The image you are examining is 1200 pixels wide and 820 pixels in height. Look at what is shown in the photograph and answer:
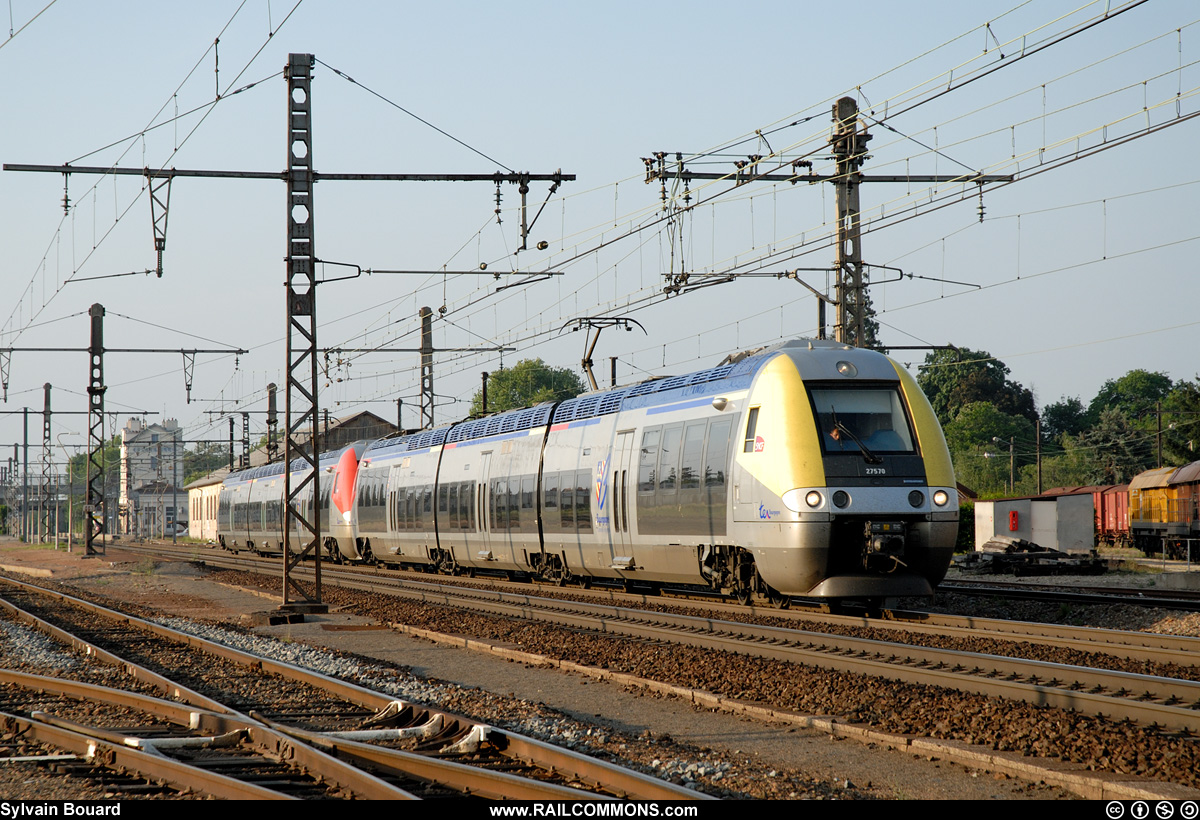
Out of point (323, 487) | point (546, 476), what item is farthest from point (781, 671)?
point (323, 487)

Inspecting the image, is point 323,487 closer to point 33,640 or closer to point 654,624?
point 33,640

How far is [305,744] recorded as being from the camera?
740cm

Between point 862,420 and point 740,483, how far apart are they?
5.92 feet

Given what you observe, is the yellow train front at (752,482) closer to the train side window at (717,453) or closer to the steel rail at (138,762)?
the train side window at (717,453)

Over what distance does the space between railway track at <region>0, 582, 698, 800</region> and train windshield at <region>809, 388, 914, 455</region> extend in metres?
7.05

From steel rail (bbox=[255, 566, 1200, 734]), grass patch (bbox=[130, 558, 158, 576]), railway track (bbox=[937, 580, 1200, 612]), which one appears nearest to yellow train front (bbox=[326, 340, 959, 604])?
steel rail (bbox=[255, 566, 1200, 734])

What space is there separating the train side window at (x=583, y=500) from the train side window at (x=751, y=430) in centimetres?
533

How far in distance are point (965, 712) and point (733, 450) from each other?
303 inches

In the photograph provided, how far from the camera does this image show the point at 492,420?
26047 millimetres

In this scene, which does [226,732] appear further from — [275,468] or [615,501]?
[275,468]

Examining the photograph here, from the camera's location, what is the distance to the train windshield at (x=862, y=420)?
14.5m

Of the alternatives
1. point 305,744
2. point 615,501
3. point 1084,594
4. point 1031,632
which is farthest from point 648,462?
point 305,744

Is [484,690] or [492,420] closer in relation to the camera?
[484,690]

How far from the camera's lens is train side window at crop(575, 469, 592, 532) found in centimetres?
2020
